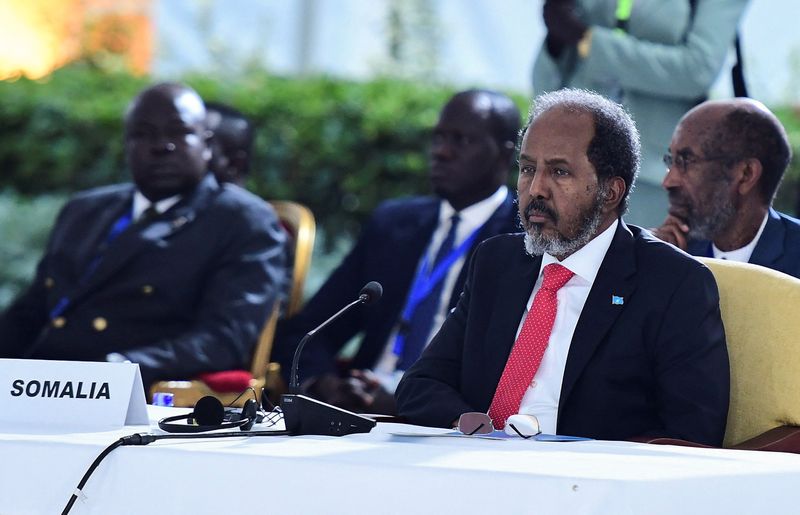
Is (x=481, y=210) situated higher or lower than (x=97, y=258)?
higher

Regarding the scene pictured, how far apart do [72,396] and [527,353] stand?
116cm

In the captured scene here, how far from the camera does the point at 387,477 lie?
7.72 ft

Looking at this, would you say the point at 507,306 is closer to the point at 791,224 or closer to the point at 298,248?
the point at 791,224

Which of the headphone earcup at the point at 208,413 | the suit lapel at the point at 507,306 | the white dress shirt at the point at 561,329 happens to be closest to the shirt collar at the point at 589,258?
the white dress shirt at the point at 561,329

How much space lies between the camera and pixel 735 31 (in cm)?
521

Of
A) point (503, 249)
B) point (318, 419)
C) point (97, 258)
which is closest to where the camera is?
point (318, 419)

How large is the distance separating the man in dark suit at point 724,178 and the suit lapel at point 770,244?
0.03 meters

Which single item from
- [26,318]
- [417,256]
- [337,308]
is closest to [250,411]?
[417,256]

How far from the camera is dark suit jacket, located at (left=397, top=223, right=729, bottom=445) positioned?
326 cm

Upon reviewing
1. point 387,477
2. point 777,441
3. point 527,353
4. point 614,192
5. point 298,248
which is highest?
point 614,192

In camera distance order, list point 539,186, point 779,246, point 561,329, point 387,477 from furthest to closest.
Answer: point 779,246 < point 539,186 < point 561,329 < point 387,477

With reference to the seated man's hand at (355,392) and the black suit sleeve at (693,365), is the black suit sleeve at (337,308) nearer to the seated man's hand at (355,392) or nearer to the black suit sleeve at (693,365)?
the seated man's hand at (355,392)

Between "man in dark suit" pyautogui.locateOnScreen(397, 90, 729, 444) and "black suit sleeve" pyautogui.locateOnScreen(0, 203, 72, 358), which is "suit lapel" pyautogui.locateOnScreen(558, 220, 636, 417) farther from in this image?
"black suit sleeve" pyautogui.locateOnScreen(0, 203, 72, 358)

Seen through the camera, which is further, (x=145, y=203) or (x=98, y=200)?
(x=98, y=200)
